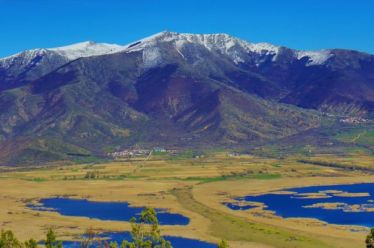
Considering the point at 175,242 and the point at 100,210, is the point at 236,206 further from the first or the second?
the point at 175,242

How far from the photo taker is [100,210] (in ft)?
555

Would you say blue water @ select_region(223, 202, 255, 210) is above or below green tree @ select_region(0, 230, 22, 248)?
above

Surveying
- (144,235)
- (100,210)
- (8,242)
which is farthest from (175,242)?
(144,235)

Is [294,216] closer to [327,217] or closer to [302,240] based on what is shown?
[327,217]

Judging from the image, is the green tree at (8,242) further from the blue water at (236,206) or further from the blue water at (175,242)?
the blue water at (236,206)

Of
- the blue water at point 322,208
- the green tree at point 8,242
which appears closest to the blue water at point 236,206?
the blue water at point 322,208

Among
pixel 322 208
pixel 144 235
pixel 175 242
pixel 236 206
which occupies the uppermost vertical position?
pixel 236 206

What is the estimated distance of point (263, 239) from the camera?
122062 millimetres

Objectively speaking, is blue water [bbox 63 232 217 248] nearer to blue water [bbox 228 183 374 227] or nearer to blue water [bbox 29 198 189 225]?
blue water [bbox 29 198 189 225]

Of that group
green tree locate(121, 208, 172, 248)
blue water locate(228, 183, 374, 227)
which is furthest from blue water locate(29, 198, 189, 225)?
green tree locate(121, 208, 172, 248)

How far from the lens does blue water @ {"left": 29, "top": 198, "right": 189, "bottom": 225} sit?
152m

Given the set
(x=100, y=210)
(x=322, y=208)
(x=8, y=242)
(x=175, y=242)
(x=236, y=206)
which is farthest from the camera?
(x=236, y=206)

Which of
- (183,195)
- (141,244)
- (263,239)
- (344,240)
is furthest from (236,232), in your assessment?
(141,244)

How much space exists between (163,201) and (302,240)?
6891cm
